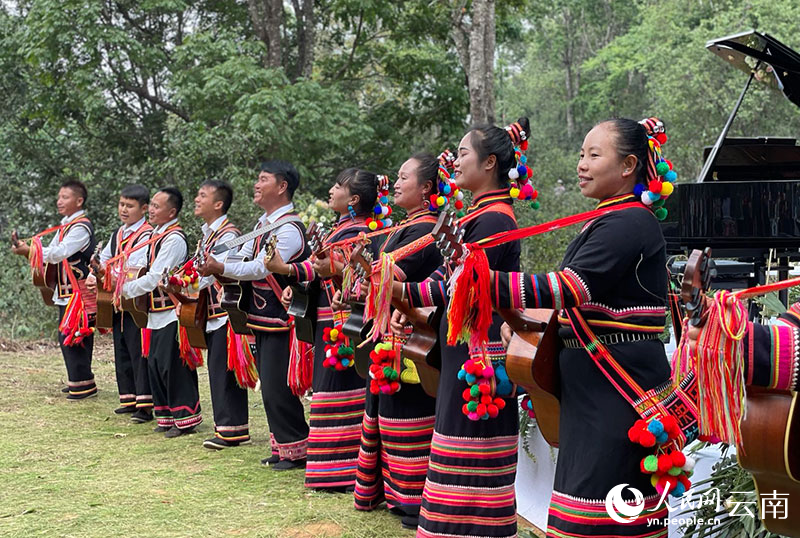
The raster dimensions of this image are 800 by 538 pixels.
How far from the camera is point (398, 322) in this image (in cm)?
467

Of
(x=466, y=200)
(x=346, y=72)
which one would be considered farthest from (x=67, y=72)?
(x=466, y=200)

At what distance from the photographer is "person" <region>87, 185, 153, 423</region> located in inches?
329

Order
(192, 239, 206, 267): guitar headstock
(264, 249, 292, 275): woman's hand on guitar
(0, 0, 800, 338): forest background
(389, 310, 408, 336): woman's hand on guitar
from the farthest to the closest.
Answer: (0, 0, 800, 338): forest background < (192, 239, 206, 267): guitar headstock < (264, 249, 292, 275): woman's hand on guitar < (389, 310, 408, 336): woman's hand on guitar

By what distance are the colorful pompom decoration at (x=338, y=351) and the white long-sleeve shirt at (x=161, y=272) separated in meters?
2.25

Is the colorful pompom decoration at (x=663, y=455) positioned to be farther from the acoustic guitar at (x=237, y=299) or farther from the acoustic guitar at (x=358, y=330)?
the acoustic guitar at (x=237, y=299)

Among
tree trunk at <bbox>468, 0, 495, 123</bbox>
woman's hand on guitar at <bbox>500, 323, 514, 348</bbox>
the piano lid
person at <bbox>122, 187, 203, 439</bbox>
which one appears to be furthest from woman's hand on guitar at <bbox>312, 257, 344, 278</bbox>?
tree trunk at <bbox>468, 0, 495, 123</bbox>

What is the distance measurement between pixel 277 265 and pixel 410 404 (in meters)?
1.34

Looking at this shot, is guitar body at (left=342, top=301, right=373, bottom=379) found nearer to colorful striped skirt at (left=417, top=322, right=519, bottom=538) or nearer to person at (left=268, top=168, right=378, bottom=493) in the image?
person at (left=268, top=168, right=378, bottom=493)

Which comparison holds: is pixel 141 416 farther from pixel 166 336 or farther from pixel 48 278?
pixel 48 278

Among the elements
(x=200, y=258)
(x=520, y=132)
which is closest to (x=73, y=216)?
(x=200, y=258)

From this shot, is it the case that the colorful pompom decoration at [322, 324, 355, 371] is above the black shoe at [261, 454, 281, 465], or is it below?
above

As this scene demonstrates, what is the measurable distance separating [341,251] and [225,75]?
9535 millimetres

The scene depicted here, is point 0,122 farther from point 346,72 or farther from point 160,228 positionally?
point 160,228

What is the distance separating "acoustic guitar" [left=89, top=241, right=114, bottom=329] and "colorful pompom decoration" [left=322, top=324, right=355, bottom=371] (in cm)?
321
